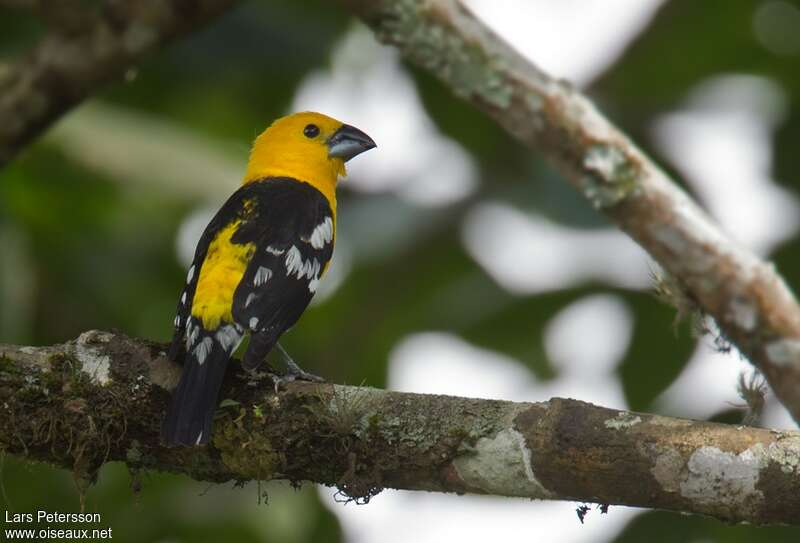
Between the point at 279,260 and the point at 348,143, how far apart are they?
1525 millimetres

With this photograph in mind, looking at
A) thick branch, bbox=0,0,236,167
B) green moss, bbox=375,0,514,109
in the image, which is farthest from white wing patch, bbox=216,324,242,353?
green moss, bbox=375,0,514,109

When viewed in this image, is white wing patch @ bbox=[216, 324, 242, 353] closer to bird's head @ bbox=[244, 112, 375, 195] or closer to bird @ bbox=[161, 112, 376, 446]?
bird @ bbox=[161, 112, 376, 446]

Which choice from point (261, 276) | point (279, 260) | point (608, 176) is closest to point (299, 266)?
point (279, 260)

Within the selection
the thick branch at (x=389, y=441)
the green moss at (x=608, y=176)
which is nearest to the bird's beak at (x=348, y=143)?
the thick branch at (x=389, y=441)

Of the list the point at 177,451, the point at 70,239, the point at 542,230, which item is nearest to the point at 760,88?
the point at 542,230

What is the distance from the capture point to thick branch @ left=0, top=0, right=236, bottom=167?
162 inches

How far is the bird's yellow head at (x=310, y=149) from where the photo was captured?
20.3 ft

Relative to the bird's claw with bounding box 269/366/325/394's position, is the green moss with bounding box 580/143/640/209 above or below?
below

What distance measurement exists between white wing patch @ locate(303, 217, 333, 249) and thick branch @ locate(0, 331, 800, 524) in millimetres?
1029

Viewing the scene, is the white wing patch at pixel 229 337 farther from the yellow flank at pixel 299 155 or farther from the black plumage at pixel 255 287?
the yellow flank at pixel 299 155

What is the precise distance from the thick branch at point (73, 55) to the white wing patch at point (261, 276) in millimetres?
930

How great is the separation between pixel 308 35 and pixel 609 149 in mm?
4634

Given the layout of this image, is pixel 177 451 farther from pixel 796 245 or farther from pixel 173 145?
pixel 796 245

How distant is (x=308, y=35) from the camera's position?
7082 mm
